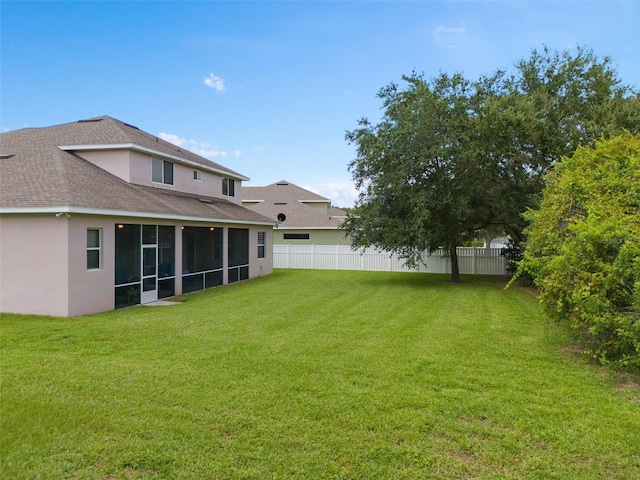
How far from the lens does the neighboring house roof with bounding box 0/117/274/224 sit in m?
10.3

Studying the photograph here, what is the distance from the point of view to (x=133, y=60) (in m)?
17.0

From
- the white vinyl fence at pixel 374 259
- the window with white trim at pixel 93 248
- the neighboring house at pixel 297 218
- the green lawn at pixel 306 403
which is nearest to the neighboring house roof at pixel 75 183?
the window with white trim at pixel 93 248

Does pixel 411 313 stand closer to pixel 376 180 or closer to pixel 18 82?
pixel 376 180

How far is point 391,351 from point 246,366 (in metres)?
2.43

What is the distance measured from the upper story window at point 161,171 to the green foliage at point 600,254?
1271cm

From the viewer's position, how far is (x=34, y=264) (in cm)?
1020

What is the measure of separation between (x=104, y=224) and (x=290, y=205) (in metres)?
21.3

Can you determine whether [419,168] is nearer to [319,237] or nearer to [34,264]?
[34,264]

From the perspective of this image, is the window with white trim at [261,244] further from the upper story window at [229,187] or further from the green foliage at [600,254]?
the green foliage at [600,254]

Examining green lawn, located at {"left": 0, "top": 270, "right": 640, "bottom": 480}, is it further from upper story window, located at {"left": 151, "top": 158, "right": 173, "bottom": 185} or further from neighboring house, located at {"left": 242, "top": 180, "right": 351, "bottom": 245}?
neighboring house, located at {"left": 242, "top": 180, "right": 351, "bottom": 245}

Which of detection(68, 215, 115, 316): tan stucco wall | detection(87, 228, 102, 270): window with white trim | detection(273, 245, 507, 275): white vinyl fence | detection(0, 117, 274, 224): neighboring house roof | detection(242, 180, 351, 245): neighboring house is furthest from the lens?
detection(242, 180, 351, 245): neighboring house

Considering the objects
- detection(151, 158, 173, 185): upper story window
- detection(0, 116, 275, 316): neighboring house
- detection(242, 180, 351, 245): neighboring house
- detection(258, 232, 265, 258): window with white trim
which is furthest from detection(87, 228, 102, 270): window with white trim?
detection(242, 180, 351, 245): neighboring house

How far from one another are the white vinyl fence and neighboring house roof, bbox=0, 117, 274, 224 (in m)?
8.23

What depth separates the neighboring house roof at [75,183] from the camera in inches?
407
